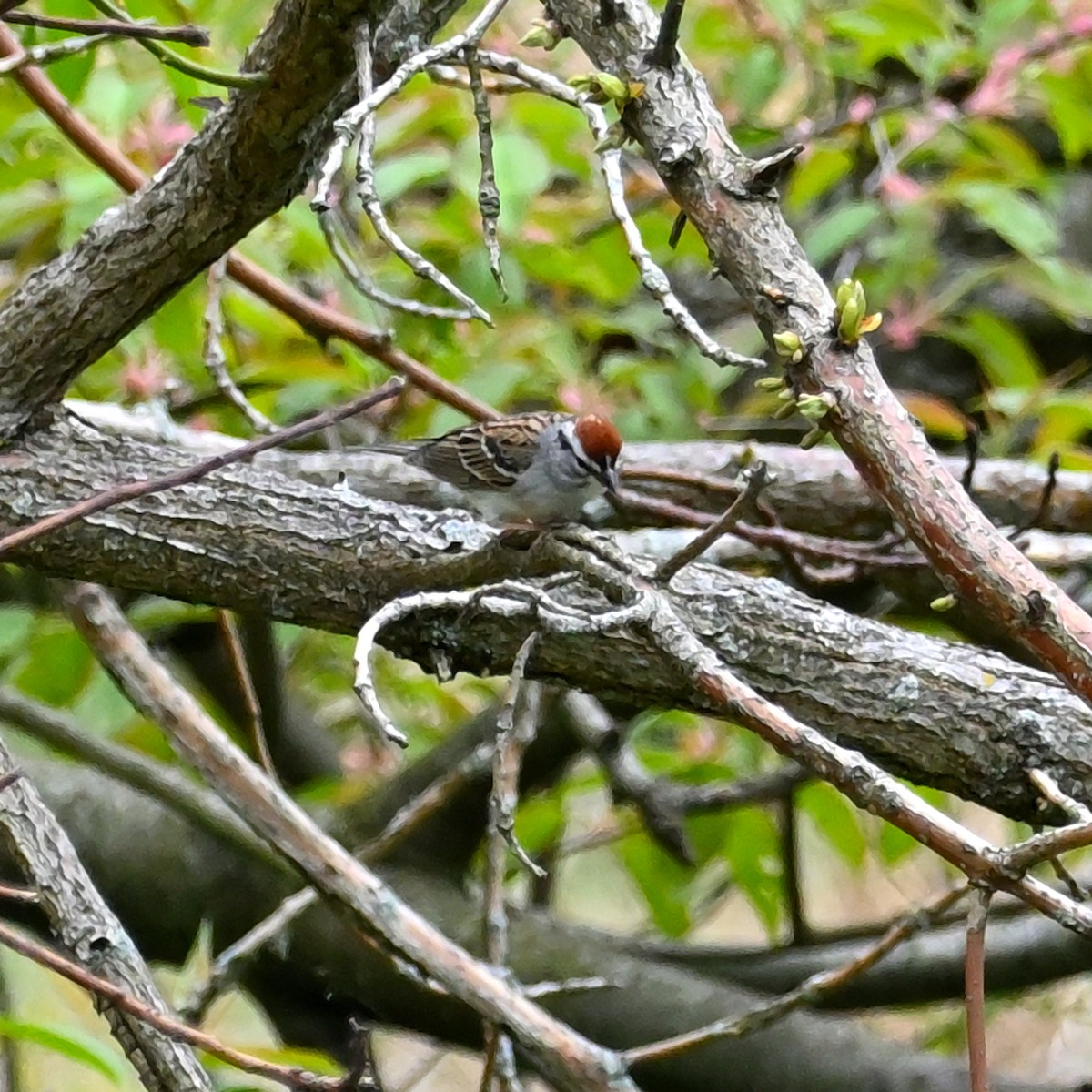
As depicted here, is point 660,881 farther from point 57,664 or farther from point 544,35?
point 544,35

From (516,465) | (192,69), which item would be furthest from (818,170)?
(192,69)

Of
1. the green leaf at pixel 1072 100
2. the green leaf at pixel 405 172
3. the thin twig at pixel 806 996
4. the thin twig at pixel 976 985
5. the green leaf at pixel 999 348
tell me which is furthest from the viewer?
the green leaf at pixel 999 348

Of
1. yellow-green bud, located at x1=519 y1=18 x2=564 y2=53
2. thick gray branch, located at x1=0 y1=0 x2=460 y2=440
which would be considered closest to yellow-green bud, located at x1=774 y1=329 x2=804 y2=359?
yellow-green bud, located at x1=519 y1=18 x2=564 y2=53

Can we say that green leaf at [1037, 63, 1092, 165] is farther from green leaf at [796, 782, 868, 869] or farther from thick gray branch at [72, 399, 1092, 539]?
green leaf at [796, 782, 868, 869]

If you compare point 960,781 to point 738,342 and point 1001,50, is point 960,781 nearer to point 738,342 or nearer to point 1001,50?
point 738,342

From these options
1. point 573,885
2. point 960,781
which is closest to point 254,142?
point 960,781

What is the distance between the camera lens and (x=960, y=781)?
4.21 ft

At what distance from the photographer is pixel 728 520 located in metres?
1.01

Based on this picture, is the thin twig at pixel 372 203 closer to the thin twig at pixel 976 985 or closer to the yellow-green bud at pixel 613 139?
the yellow-green bud at pixel 613 139

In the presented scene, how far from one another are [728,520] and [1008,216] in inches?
50.3

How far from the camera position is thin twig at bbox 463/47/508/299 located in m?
0.98

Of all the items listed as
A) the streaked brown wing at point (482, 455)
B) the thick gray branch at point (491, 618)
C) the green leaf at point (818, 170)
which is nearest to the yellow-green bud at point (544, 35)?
the thick gray branch at point (491, 618)

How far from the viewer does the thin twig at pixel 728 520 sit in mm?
981

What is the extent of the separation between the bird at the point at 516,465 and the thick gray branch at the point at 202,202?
0.74m
